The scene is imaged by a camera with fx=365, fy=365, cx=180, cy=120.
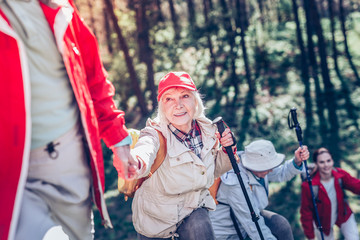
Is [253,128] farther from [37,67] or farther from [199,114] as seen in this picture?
[37,67]

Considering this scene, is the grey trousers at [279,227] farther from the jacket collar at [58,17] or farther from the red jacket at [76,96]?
the jacket collar at [58,17]

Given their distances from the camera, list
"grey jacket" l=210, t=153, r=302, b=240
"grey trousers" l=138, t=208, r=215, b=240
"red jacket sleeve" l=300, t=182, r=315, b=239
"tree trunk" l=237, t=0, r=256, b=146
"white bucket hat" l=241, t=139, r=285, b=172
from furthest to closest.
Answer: "tree trunk" l=237, t=0, r=256, b=146, "red jacket sleeve" l=300, t=182, r=315, b=239, "white bucket hat" l=241, t=139, r=285, b=172, "grey jacket" l=210, t=153, r=302, b=240, "grey trousers" l=138, t=208, r=215, b=240

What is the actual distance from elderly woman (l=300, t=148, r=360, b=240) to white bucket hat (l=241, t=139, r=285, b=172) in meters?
0.86

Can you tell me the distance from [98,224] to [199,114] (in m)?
5.61

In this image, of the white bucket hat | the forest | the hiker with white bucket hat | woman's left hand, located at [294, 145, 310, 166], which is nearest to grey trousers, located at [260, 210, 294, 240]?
the hiker with white bucket hat

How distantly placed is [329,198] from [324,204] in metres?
0.10

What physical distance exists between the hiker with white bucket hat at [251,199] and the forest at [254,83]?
2.45 meters

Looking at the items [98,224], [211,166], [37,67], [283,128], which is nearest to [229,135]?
[211,166]

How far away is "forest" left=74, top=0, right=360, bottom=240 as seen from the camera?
9281mm

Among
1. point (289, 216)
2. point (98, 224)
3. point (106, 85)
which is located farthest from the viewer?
point (98, 224)

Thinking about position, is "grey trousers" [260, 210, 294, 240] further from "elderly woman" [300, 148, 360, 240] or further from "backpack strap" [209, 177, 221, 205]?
"elderly woman" [300, 148, 360, 240]

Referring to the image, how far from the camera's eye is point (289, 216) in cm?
690

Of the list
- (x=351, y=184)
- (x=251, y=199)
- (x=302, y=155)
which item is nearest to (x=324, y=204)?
(x=351, y=184)

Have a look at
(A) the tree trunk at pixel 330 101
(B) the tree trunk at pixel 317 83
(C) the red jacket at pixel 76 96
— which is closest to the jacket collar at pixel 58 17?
(C) the red jacket at pixel 76 96
